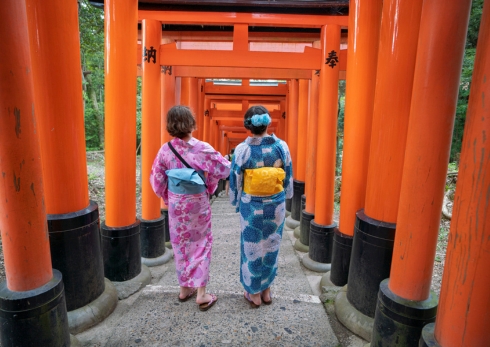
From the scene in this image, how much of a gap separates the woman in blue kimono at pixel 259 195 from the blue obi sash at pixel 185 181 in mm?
287

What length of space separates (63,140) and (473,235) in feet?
8.38

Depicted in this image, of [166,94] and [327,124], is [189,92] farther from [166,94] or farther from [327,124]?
[327,124]

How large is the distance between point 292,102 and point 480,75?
5.74m

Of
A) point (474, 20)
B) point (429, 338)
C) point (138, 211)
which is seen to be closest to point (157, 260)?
point (429, 338)

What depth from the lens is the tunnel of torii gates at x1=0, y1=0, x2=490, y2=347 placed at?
4.58 ft

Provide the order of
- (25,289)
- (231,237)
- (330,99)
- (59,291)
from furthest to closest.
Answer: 1. (231,237)
2. (330,99)
3. (59,291)
4. (25,289)

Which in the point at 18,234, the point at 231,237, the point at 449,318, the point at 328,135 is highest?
the point at 328,135

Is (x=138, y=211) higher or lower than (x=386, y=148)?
lower

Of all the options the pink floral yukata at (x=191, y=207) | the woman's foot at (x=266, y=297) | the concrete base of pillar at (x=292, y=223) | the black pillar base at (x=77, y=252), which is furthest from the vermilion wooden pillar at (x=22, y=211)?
the concrete base of pillar at (x=292, y=223)

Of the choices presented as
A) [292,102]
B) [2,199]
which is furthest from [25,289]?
[292,102]

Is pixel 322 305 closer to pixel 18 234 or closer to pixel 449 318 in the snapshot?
pixel 449 318

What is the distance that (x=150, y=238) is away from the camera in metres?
3.82

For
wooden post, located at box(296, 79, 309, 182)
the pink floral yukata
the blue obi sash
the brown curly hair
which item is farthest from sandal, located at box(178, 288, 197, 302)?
wooden post, located at box(296, 79, 309, 182)

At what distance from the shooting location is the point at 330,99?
147 inches
